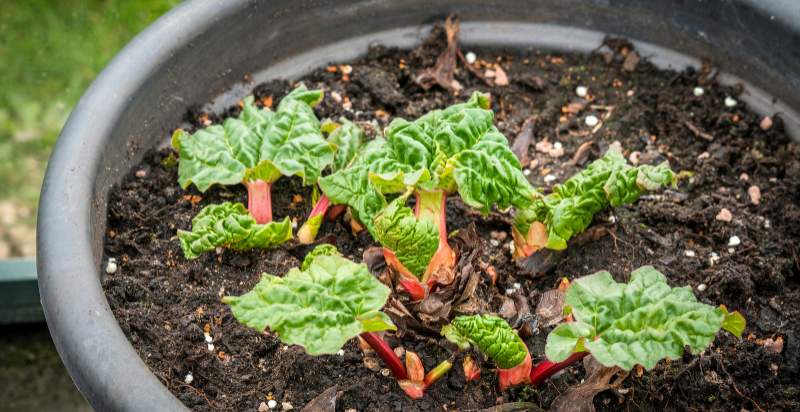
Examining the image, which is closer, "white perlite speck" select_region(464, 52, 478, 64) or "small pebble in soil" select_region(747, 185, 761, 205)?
"small pebble in soil" select_region(747, 185, 761, 205)

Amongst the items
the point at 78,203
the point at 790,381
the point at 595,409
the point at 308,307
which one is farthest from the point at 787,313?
the point at 78,203

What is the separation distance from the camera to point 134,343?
64.0 inches

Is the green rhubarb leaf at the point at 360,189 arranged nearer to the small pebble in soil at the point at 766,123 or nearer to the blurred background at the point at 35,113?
the small pebble in soil at the point at 766,123

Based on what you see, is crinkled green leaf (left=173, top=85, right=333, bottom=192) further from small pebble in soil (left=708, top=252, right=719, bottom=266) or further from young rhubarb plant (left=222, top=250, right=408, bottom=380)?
small pebble in soil (left=708, top=252, right=719, bottom=266)

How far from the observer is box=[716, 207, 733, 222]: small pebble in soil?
6.35 feet

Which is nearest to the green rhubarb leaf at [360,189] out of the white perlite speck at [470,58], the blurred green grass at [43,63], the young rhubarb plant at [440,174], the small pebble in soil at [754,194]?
the young rhubarb plant at [440,174]

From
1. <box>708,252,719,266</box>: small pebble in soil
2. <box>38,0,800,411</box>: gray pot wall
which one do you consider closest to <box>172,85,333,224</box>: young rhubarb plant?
<box>38,0,800,411</box>: gray pot wall

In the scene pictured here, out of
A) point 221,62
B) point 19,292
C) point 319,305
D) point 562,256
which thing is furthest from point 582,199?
point 19,292

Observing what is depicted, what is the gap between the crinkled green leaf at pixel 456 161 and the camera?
1588mm

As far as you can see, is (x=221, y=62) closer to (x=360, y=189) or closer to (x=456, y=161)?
(x=360, y=189)

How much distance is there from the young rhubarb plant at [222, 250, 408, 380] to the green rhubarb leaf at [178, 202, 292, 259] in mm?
304

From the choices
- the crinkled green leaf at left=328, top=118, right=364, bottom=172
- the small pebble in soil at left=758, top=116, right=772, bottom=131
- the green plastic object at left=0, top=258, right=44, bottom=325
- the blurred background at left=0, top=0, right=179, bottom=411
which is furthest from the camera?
the blurred background at left=0, top=0, right=179, bottom=411

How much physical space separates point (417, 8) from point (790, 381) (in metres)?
1.21

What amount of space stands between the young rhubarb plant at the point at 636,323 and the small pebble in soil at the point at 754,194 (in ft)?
2.07
